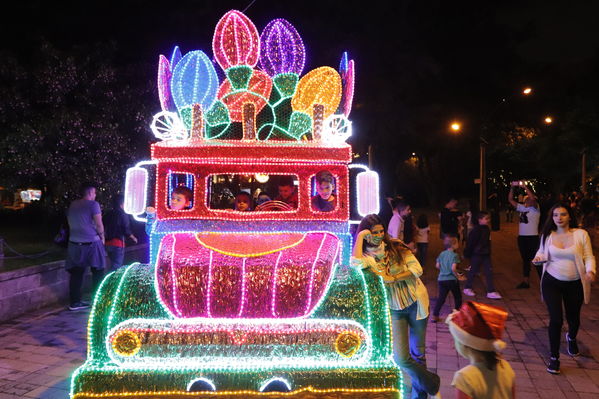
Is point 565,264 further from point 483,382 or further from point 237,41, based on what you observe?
point 237,41

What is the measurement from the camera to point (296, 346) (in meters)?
3.33

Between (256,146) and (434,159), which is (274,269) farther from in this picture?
(434,159)

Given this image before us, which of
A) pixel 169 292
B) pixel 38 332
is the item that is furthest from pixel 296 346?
pixel 38 332

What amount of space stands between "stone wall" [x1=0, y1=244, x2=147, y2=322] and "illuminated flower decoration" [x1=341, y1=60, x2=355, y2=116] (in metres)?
5.40

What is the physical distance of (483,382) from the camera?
2.43 metres

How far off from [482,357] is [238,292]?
1.67 metres

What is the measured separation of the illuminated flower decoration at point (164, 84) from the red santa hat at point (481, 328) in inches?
148

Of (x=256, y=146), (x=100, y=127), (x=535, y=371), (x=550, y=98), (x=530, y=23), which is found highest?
(x=530, y=23)

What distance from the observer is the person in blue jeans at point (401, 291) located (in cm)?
405

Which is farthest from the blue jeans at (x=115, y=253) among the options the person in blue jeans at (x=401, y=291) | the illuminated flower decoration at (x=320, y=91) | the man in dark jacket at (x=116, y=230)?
the person in blue jeans at (x=401, y=291)

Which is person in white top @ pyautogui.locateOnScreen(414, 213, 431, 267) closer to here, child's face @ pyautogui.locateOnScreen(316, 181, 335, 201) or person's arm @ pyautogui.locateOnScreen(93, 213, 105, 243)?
child's face @ pyautogui.locateOnScreen(316, 181, 335, 201)

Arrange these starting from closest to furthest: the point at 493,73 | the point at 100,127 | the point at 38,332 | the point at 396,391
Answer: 1. the point at 396,391
2. the point at 38,332
3. the point at 100,127
4. the point at 493,73

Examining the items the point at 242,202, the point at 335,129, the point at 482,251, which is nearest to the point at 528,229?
the point at 482,251

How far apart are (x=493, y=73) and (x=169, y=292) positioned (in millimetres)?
22951
